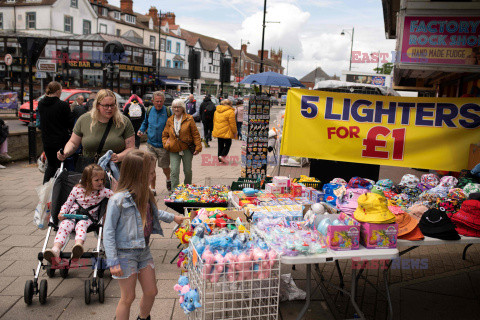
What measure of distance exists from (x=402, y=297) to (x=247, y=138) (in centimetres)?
506

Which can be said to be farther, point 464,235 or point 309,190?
point 309,190

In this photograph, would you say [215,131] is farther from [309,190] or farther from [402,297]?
A: [402,297]

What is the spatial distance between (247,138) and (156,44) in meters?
50.7

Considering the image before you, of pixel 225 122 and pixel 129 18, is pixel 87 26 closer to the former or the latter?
pixel 129 18

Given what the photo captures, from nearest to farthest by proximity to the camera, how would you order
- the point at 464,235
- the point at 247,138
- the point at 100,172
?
the point at 464,235, the point at 100,172, the point at 247,138

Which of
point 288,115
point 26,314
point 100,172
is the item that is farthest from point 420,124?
point 26,314

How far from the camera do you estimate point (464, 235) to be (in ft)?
11.7

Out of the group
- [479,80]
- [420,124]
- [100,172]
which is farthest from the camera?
[479,80]

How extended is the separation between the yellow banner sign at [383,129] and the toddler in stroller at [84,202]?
243 cm

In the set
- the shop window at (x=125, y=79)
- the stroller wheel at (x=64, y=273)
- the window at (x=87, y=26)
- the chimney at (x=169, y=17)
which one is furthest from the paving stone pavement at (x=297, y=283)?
the chimney at (x=169, y=17)

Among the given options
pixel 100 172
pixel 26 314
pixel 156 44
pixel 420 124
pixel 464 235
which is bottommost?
pixel 26 314

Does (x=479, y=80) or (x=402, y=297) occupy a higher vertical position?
(x=479, y=80)

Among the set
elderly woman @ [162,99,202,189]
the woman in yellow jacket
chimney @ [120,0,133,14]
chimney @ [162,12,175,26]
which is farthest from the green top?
chimney @ [162,12,175,26]

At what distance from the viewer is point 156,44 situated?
55.6 metres
